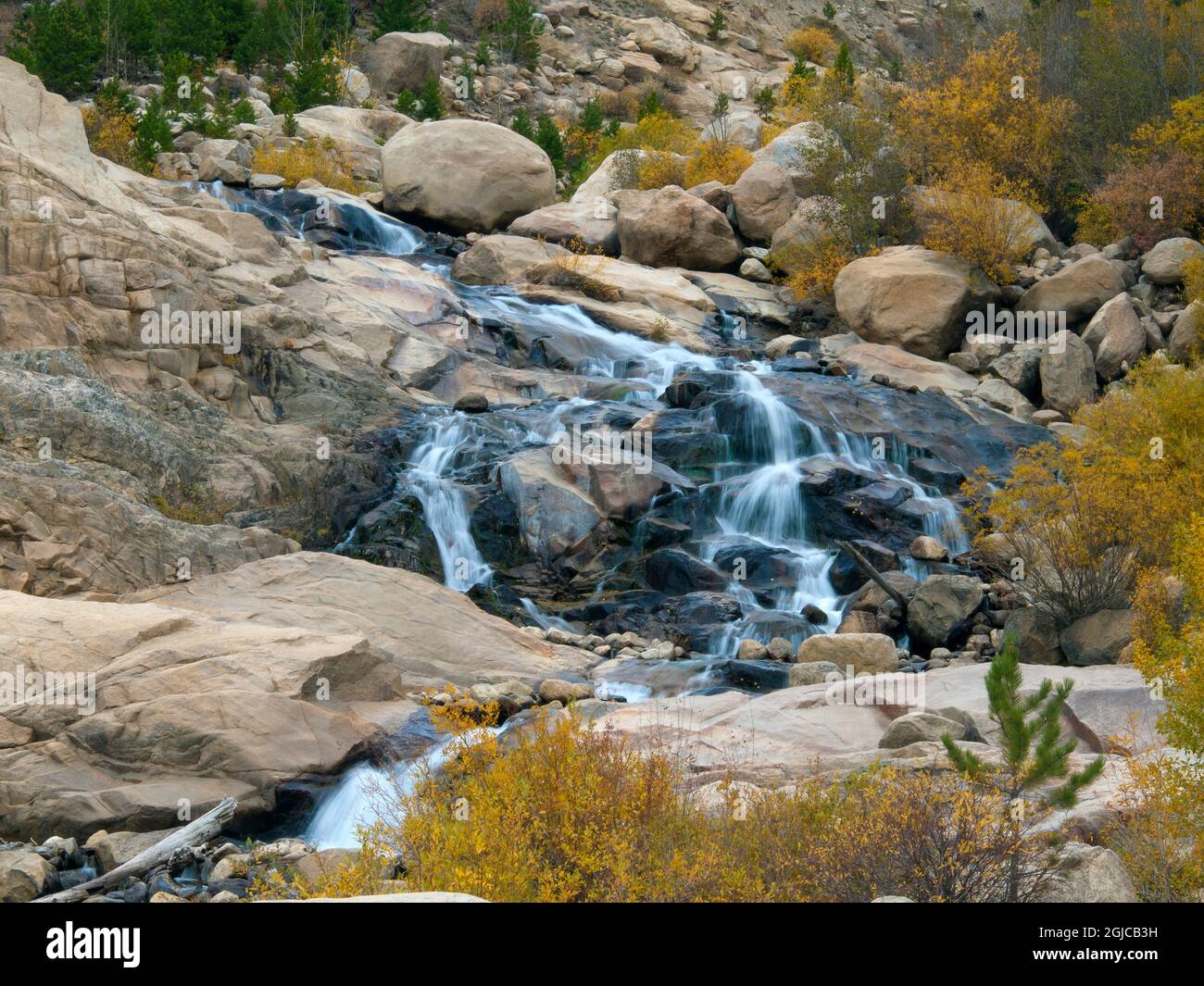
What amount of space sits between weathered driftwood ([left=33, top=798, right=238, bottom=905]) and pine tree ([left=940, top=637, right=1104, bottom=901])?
4.85 m

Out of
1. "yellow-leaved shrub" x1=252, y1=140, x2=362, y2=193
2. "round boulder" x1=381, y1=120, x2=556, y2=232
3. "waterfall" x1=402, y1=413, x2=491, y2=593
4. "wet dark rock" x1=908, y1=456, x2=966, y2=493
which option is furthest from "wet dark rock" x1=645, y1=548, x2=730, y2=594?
"yellow-leaved shrub" x1=252, y1=140, x2=362, y2=193

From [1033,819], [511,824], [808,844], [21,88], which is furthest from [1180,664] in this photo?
[21,88]

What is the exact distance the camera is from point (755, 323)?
83.4 feet

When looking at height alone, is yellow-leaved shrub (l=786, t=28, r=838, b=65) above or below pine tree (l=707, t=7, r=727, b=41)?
below

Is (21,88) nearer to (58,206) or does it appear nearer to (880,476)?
(58,206)

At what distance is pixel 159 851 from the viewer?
818cm

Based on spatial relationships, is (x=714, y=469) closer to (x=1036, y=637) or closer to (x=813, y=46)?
(x=1036, y=637)

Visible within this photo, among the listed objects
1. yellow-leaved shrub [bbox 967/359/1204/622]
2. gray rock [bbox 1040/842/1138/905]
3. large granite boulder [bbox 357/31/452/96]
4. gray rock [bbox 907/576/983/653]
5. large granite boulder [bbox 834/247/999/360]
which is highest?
large granite boulder [bbox 357/31/452/96]

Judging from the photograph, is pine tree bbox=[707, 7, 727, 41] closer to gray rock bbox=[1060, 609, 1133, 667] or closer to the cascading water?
the cascading water

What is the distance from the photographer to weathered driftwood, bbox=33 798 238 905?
7734 millimetres

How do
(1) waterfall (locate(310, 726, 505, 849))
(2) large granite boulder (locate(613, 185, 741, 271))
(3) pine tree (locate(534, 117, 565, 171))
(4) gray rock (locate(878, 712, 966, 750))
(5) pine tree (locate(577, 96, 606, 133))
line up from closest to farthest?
(1) waterfall (locate(310, 726, 505, 849)) → (4) gray rock (locate(878, 712, 966, 750)) → (2) large granite boulder (locate(613, 185, 741, 271)) → (3) pine tree (locate(534, 117, 565, 171)) → (5) pine tree (locate(577, 96, 606, 133))

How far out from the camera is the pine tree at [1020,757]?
22.1 ft

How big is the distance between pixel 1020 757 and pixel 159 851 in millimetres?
5276
